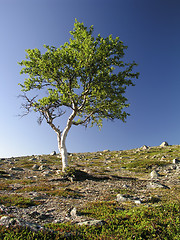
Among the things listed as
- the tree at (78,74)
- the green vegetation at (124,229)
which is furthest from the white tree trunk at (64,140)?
the green vegetation at (124,229)

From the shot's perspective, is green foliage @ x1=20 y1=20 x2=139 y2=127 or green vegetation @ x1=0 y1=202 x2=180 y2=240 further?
green foliage @ x1=20 y1=20 x2=139 y2=127

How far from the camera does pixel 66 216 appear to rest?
746 cm

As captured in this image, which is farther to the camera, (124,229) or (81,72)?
(81,72)

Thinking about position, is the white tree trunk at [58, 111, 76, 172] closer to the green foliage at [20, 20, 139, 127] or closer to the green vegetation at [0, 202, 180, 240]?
the green foliage at [20, 20, 139, 127]

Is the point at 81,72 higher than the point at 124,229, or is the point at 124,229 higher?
the point at 81,72

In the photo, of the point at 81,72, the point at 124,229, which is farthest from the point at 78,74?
the point at 124,229

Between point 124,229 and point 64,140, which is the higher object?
point 64,140

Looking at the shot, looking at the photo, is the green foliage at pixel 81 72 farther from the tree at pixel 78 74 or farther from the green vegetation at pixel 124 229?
the green vegetation at pixel 124 229

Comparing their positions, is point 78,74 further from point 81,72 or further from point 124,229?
point 124,229

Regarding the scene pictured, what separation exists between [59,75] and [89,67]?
4.48 m

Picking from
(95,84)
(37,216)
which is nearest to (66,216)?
(37,216)

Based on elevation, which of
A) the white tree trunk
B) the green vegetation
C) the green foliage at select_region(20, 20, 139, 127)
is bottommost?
the green vegetation

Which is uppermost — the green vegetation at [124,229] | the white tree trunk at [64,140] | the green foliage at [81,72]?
the green foliage at [81,72]

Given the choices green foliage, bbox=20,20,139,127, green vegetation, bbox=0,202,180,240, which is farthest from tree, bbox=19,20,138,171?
green vegetation, bbox=0,202,180,240
